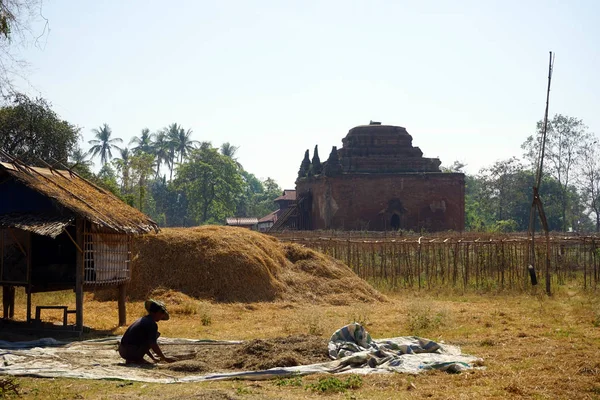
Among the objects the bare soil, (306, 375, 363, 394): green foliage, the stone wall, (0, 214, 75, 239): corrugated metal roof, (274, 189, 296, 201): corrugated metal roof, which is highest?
(274, 189, 296, 201): corrugated metal roof

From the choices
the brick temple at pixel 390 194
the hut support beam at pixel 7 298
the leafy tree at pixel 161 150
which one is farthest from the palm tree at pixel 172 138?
the hut support beam at pixel 7 298

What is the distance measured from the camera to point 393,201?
38656 mm

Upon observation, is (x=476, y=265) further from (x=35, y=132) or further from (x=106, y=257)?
(x=35, y=132)

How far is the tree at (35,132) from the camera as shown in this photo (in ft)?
95.1

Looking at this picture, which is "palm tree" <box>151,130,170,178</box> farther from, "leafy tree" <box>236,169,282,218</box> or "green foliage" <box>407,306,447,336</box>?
"green foliage" <box>407,306,447,336</box>

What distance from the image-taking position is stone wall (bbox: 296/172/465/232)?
38.6m

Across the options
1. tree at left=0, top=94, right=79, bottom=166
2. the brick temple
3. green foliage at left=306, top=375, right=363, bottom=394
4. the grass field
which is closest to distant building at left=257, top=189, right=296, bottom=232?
the brick temple

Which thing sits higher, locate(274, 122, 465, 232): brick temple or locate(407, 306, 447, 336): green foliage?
locate(274, 122, 465, 232): brick temple

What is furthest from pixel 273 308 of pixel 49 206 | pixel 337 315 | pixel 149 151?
pixel 149 151

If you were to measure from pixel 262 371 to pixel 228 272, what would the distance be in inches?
335

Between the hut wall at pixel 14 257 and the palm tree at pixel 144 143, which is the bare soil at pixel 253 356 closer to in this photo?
the hut wall at pixel 14 257

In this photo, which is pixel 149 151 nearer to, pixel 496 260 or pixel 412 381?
pixel 496 260

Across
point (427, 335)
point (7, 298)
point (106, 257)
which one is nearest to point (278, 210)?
point (7, 298)

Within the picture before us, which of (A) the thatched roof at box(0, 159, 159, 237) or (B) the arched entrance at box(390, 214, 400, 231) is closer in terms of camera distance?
(A) the thatched roof at box(0, 159, 159, 237)
